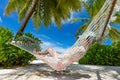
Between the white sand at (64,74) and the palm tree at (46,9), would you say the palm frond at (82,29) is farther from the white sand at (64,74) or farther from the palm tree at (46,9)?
the white sand at (64,74)

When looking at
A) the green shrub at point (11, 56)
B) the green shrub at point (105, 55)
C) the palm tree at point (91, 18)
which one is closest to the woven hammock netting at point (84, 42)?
the green shrub at point (11, 56)

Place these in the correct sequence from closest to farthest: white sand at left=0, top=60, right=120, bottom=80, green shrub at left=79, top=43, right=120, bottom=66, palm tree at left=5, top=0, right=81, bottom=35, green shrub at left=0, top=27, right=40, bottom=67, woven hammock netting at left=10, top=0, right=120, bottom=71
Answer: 1. woven hammock netting at left=10, top=0, right=120, bottom=71
2. white sand at left=0, top=60, right=120, bottom=80
3. green shrub at left=0, top=27, right=40, bottom=67
4. green shrub at left=79, top=43, right=120, bottom=66
5. palm tree at left=5, top=0, right=81, bottom=35

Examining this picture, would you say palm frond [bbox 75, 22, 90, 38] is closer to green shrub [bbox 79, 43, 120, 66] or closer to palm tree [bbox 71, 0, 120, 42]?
palm tree [bbox 71, 0, 120, 42]

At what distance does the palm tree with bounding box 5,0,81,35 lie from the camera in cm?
1000

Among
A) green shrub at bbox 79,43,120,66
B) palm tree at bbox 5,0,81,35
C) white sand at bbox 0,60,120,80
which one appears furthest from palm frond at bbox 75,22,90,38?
white sand at bbox 0,60,120,80

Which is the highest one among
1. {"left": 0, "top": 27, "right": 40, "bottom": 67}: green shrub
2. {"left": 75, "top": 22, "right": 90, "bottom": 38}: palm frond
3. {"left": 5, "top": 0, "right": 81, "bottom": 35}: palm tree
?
{"left": 75, "top": 22, "right": 90, "bottom": 38}: palm frond

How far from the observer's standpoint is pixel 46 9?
10.6 meters

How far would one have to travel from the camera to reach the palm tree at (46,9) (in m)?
10.0

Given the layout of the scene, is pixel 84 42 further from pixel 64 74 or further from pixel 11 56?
pixel 11 56

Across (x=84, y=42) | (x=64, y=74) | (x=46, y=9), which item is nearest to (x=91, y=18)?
(x=46, y=9)

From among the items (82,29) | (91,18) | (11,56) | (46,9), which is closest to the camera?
(11,56)

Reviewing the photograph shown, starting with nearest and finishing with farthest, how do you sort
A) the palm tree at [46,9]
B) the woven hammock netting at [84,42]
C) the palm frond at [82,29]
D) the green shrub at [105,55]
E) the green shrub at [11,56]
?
1. the woven hammock netting at [84,42]
2. the green shrub at [11,56]
3. the green shrub at [105,55]
4. the palm tree at [46,9]
5. the palm frond at [82,29]

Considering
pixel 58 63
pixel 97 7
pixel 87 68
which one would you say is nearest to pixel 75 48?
pixel 58 63

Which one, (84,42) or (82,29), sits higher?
(82,29)
